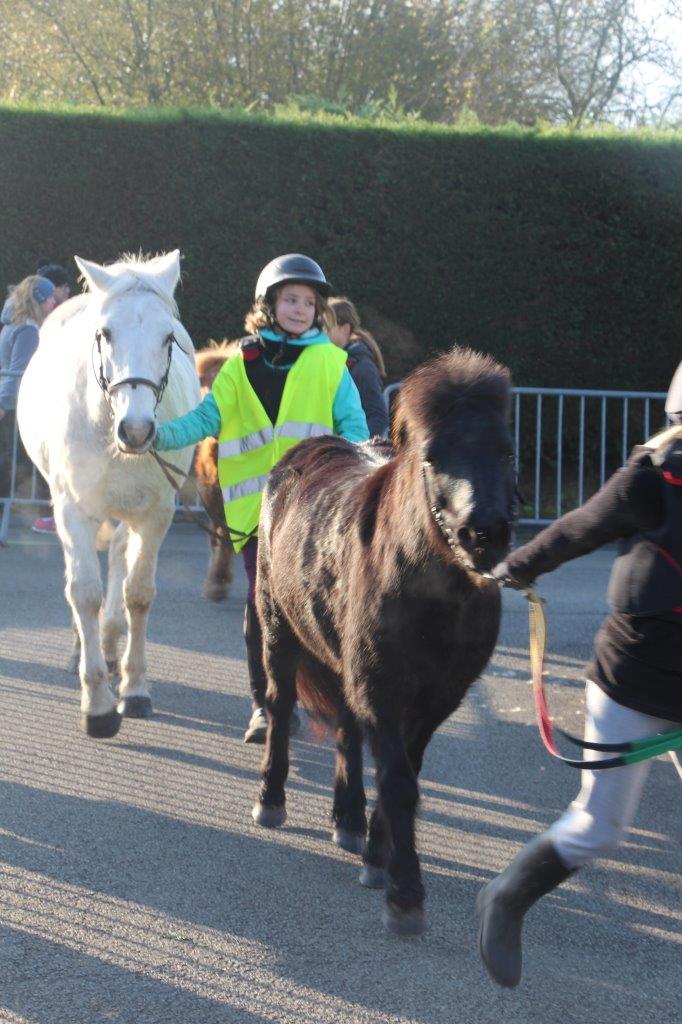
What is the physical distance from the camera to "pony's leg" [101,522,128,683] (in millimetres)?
6895

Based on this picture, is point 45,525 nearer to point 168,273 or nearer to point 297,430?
point 168,273

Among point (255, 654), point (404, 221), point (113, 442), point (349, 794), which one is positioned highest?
point (404, 221)

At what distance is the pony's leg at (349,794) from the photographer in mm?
4621

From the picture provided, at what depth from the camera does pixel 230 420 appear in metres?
5.64

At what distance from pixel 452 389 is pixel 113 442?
2.70 meters

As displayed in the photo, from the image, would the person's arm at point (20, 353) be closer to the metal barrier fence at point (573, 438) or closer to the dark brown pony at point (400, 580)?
the metal barrier fence at point (573, 438)

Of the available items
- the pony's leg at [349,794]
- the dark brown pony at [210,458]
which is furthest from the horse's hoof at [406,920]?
the dark brown pony at [210,458]

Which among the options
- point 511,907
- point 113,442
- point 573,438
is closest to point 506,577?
point 511,907

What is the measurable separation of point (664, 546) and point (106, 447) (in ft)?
11.2

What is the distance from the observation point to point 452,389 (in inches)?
138

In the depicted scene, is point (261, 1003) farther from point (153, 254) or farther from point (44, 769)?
point (153, 254)

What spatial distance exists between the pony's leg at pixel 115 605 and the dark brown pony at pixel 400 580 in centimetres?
231

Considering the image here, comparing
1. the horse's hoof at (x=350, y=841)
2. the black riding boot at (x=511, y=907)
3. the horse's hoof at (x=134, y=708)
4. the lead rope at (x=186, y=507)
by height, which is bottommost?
the horse's hoof at (x=350, y=841)

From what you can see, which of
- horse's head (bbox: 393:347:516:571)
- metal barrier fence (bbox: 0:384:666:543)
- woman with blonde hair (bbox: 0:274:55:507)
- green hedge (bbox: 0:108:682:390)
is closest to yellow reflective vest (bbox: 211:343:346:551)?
horse's head (bbox: 393:347:516:571)
